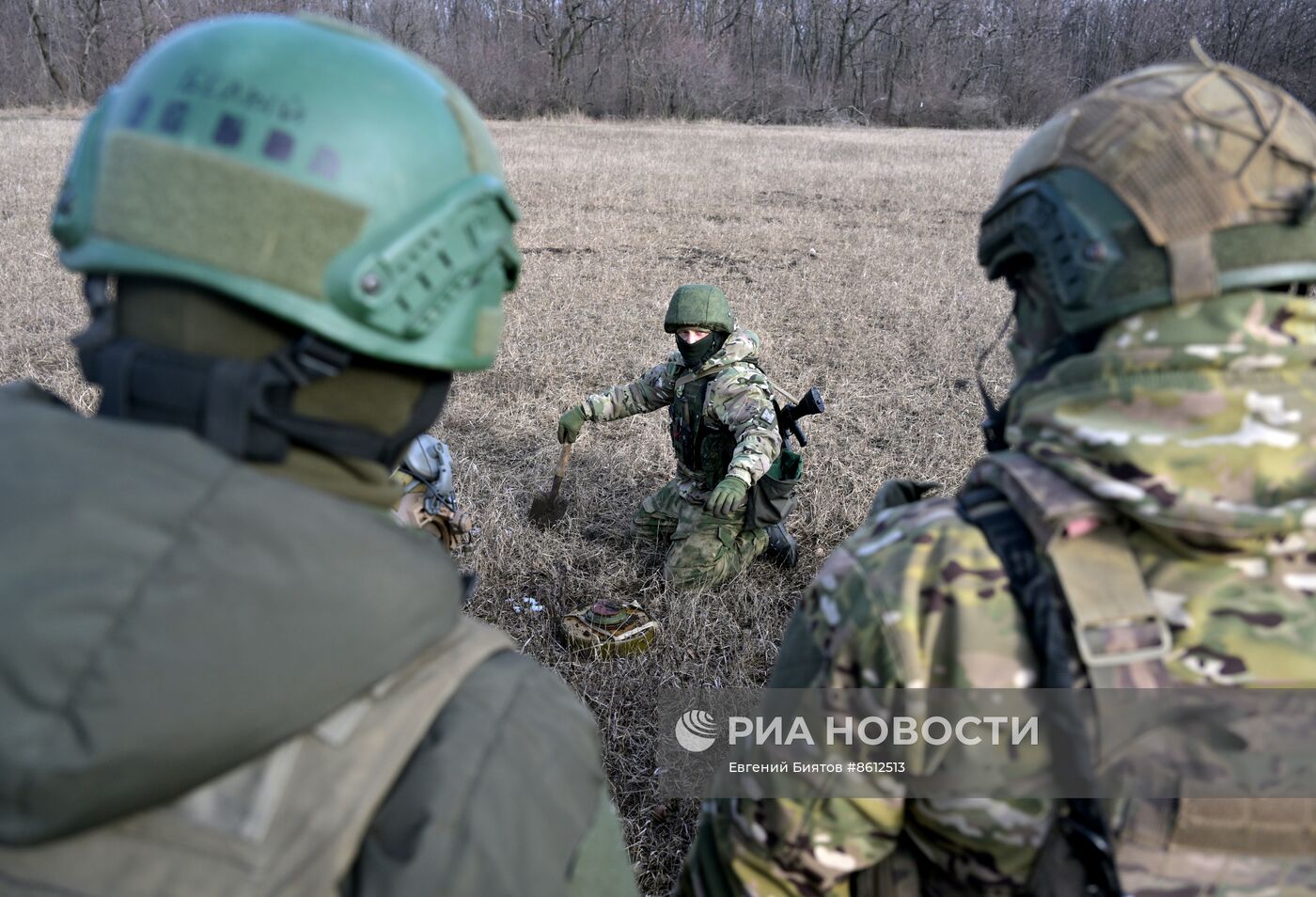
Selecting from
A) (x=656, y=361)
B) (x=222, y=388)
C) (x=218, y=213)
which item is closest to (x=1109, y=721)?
(x=222, y=388)

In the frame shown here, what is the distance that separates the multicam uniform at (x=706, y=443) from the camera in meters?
4.30

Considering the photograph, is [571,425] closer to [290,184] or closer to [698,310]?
[698,310]

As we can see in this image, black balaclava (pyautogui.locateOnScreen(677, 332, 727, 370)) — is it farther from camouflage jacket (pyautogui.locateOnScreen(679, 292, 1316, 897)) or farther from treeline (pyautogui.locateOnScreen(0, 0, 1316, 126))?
treeline (pyautogui.locateOnScreen(0, 0, 1316, 126))

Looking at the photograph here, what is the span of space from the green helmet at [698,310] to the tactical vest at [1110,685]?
3350 mm

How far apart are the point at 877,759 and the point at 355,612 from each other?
806mm

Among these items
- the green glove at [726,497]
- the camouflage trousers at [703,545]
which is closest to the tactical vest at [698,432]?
the camouflage trousers at [703,545]

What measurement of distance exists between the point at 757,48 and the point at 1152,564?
167 feet

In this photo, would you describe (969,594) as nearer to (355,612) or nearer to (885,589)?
(885,589)

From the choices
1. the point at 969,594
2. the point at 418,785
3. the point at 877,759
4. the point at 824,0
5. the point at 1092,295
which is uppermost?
the point at 824,0

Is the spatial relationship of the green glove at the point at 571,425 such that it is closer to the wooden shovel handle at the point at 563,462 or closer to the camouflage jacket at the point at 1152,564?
the wooden shovel handle at the point at 563,462

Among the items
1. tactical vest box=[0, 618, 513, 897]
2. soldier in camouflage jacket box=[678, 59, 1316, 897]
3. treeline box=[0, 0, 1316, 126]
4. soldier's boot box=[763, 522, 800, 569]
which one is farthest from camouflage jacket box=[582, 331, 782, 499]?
treeline box=[0, 0, 1316, 126]

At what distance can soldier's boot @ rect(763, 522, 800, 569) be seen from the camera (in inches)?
180

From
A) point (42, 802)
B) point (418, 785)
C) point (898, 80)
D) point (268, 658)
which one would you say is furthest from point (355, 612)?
point (898, 80)

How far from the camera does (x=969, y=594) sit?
1.27 m
